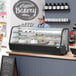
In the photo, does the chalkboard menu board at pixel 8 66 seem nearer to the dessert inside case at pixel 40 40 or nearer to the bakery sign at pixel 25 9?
the dessert inside case at pixel 40 40

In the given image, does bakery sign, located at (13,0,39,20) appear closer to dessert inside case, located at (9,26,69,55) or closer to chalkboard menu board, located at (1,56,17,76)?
dessert inside case, located at (9,26,69,55)

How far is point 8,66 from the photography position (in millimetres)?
3908

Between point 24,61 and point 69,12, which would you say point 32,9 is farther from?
point 24,61

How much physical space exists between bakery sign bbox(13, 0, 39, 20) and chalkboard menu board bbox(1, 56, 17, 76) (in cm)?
308

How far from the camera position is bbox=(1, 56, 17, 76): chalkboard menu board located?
387 centimetres

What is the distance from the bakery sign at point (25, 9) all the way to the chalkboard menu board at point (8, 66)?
10.1 feet

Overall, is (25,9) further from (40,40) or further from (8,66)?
(8,66)

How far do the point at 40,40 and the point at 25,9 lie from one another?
10.5 feet

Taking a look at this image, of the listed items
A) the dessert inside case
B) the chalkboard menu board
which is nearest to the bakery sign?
the dessert inside case

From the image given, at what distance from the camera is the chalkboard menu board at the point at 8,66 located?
387cm

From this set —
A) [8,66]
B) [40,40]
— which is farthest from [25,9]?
[8,66]

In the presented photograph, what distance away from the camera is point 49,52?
3.75 metres

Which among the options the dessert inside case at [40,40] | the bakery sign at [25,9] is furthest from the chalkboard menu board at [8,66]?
the bakery sign at [25,9]

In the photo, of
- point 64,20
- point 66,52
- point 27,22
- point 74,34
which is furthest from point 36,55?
point 64,20
